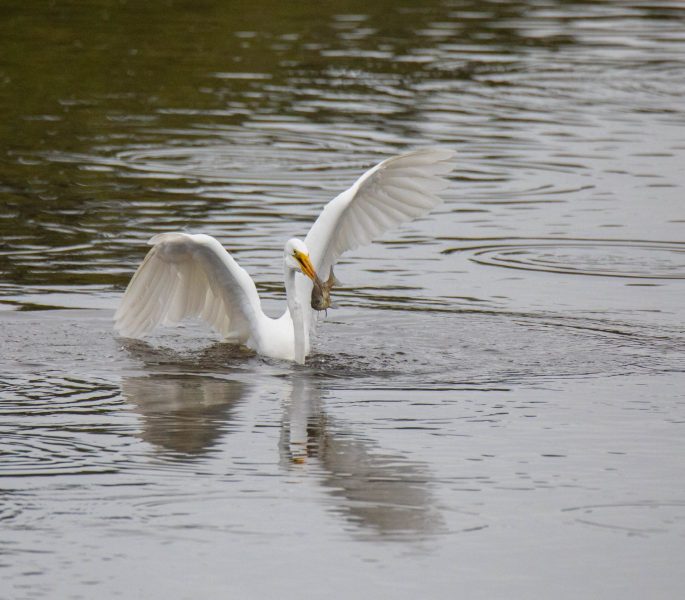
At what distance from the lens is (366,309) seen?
12.9 meters

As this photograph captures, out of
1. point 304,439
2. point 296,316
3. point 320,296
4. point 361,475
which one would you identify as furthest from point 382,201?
point 361,475

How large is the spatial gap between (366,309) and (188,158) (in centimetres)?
644

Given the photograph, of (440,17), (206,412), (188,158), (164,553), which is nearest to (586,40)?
(440,17)

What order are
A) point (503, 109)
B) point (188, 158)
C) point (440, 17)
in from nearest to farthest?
point (188, 158)
point (503, 109)
point (440, 17)

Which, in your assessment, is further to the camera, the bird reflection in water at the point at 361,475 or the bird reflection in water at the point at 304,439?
the bird reflection in water at the point at 304,439

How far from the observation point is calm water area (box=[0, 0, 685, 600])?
7.68m

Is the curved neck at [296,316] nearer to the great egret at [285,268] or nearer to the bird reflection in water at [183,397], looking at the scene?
the great egret at [285,268]

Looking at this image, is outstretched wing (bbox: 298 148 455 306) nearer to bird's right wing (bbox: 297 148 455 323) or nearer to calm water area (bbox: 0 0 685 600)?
bird's right wing (bbox: 297 148 455 323)

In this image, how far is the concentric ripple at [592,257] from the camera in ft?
46.7

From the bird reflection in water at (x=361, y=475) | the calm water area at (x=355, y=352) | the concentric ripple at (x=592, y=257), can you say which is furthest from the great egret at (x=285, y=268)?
the concentric ripple at (x=592, y=257)

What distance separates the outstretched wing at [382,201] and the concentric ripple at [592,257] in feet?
6.46

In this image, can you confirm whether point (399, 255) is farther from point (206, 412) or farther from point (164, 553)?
point (164, 553)

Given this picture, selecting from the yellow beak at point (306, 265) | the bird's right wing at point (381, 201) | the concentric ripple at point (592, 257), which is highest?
the bird's right wing at point (381, 201)

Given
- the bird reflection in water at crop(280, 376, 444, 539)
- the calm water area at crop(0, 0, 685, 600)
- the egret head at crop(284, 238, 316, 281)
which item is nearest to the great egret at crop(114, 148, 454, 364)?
the egret head at crop(284, 238, 316, 281)
